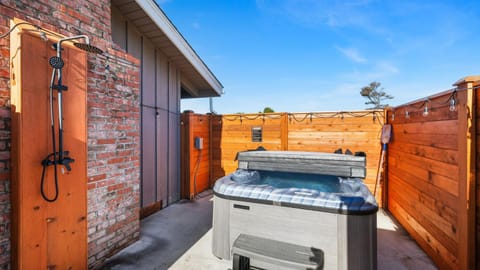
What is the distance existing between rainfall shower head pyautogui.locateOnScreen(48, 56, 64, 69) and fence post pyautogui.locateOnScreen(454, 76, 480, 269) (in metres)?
3.63

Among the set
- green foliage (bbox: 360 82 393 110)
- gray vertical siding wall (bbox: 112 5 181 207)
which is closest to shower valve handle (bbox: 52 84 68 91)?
gray vertical siding wall (bbox: 112 5 181 207)

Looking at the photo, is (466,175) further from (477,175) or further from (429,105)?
(429,105)

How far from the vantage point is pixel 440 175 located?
2.51m

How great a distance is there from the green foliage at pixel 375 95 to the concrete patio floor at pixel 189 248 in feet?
63.0

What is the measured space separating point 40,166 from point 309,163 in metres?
3.00

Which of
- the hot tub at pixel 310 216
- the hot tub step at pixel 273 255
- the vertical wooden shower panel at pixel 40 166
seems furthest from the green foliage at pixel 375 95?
the vertical wooden shower panel at pixel 40 166

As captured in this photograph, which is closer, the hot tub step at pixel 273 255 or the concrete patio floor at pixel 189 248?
the hot tub step at pixel 273 255

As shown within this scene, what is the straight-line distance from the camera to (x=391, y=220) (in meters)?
3.88

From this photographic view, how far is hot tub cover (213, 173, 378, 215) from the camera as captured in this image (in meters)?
1.94

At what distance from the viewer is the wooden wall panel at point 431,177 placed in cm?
225

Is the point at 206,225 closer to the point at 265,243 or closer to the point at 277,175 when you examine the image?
the point at 277,175

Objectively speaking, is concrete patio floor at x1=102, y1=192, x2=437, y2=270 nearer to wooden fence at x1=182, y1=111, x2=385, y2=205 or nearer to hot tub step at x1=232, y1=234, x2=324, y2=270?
hot tub step at x1=232, y1=234, x2=324, y2=270

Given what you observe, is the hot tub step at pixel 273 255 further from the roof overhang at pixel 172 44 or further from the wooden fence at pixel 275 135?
the roof overhang at pixel 172 44

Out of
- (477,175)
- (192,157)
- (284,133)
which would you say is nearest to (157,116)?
(192,157)
